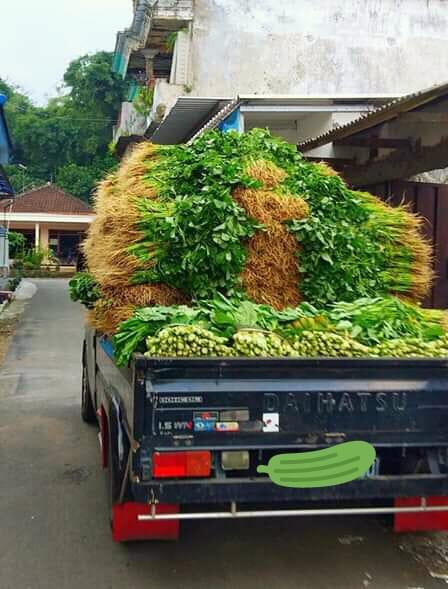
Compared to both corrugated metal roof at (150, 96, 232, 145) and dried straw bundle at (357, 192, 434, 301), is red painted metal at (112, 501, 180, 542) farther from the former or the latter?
corrugated metal roof at (150, 96, 232, 145)

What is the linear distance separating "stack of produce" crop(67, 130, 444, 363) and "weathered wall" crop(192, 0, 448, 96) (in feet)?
47.4

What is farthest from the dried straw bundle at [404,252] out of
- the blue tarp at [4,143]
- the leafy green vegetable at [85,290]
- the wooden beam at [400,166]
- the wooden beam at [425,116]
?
the blue tarp at [4,143]

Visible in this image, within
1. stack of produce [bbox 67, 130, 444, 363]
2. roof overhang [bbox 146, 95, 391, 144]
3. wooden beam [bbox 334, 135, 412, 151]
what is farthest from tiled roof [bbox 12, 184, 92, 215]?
stack of produce [bbox 67, 130, 444, 363]

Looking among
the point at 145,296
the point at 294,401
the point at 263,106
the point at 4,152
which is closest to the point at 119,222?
the point at 145,296

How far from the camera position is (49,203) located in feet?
127

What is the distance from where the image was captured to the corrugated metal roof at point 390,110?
6.18 meters

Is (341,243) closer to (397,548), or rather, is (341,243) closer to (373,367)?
(373,367)

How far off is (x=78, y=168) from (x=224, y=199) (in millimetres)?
40573

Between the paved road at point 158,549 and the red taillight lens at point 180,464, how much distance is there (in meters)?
0.79

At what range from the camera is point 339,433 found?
3.20m

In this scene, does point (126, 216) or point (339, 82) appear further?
point (339, 82)

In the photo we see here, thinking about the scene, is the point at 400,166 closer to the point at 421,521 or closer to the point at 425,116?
the point at 425,116

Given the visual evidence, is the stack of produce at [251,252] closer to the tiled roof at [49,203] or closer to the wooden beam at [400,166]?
the wooden beam at [400,166]

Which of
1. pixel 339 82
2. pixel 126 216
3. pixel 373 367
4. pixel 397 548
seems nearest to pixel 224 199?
pixel 126 216
